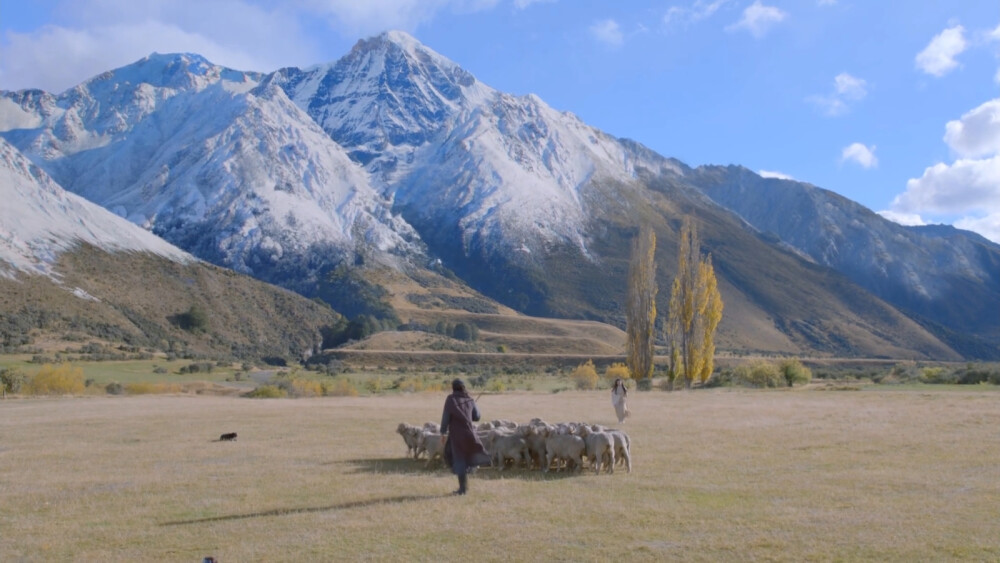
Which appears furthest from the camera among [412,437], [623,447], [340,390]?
[340,390]

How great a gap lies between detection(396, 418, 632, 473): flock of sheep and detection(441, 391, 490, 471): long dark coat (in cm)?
315

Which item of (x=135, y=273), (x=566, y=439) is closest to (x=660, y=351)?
(x=135, y=273)

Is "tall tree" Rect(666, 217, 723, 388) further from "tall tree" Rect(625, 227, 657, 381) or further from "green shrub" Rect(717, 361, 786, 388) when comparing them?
"green shrub" Rect(717, 361, 786, 388)

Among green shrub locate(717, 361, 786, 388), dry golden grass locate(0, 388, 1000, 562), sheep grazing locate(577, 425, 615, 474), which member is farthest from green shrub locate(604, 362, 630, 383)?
sheep grazing locate(577, 425, 615, 474)

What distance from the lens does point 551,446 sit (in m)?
19.1

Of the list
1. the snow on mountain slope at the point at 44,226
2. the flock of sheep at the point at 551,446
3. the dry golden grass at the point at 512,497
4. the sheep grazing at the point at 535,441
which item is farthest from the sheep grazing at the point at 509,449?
the snow on mountain slope at the point at 44,226

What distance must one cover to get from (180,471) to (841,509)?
14.3 metres

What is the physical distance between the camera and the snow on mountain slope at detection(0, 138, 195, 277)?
96.9m

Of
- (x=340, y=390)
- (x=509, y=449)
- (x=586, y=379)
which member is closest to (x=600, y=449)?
(x=509, y=449)

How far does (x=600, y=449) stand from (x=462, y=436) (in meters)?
3.88

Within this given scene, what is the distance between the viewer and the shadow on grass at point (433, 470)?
18.5 m

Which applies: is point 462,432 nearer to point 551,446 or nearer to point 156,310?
point 551,446

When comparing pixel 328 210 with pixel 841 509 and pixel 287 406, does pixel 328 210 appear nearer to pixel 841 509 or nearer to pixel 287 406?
pixel 287 406

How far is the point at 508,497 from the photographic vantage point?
15.7 m
